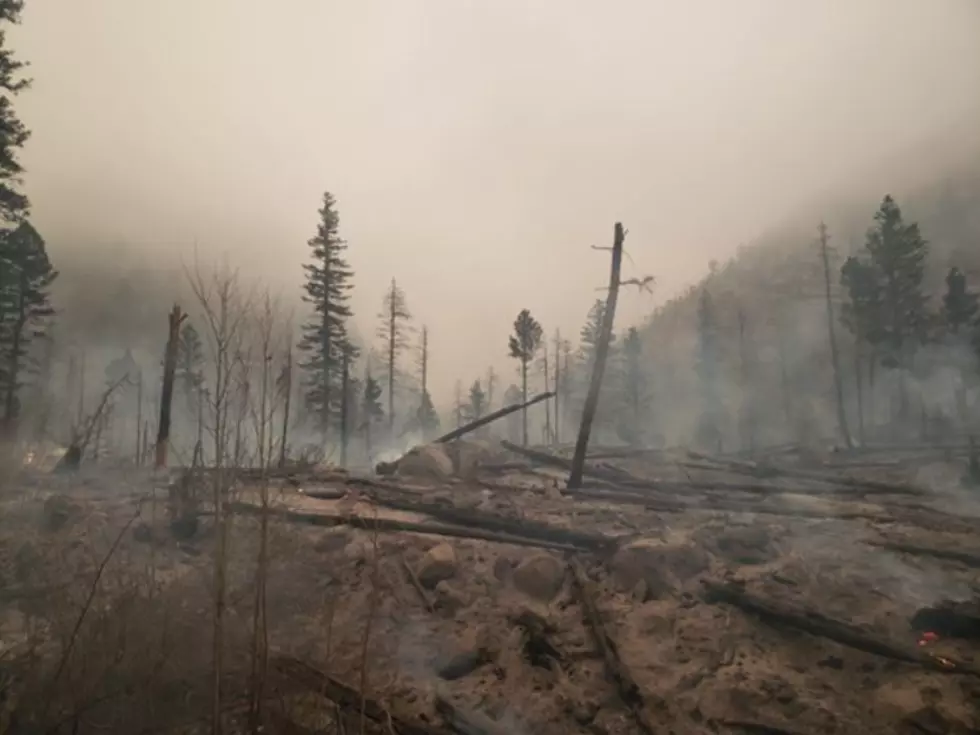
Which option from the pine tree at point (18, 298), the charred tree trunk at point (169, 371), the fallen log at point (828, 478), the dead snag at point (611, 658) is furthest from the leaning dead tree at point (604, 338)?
the pine tree at point (18, 298)

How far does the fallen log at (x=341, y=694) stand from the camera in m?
4.38

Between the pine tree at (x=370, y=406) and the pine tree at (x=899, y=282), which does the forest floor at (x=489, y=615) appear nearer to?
the pine tree at (x=899, y=282)

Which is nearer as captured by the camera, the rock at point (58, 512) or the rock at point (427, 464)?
the rock at point (58, 512)

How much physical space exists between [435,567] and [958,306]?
2099 centimetres

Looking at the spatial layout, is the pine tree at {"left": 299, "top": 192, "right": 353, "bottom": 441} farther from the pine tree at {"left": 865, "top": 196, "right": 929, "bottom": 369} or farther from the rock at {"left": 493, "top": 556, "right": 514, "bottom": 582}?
the pine tree at {"left": 865, "top": 196, "right": 929, "bottom": 369}

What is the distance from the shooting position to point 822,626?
17.3 ft

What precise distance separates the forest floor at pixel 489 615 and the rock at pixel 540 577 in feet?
0.08

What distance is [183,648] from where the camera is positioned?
4.74 metres

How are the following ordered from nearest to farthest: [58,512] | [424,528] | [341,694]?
[341,694]
[58,512]
[424,528]

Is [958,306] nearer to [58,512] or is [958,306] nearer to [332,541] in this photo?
[332,541]

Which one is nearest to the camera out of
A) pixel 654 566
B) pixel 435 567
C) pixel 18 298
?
pixel 654 566

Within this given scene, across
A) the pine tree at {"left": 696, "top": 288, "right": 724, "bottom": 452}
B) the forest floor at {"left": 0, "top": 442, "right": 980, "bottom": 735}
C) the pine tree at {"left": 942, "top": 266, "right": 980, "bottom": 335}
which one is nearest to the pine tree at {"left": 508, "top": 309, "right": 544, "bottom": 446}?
the forest floor at {"left": 0, "top": 442, "right": 980, "bottom": 735}

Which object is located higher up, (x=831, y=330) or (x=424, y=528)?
(x=831, y=330)

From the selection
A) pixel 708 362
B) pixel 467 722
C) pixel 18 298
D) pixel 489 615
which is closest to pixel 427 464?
pixel 489 615
